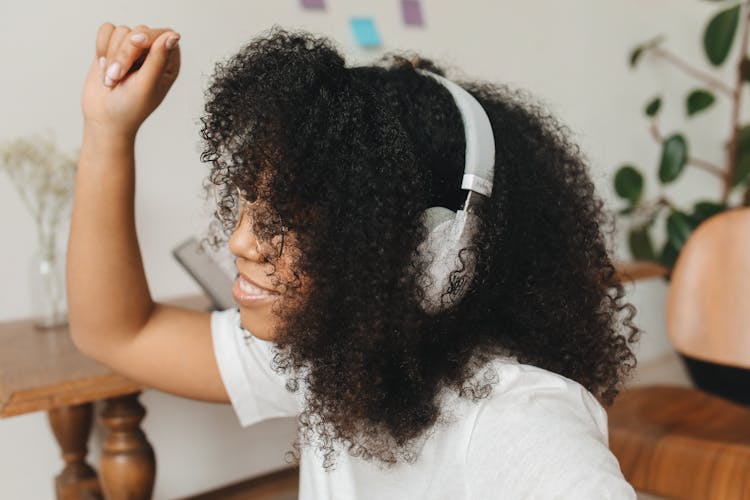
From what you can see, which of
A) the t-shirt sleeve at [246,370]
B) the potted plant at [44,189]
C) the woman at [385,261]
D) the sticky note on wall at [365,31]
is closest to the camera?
the woman at [385,261]

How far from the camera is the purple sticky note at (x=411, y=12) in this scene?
6.92 feet

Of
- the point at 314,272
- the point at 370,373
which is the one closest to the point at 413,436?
the point at 370,373

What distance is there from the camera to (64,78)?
5.17ft

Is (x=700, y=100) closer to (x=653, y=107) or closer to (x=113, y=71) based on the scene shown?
(x=653, y=107)

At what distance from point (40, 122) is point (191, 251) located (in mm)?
466

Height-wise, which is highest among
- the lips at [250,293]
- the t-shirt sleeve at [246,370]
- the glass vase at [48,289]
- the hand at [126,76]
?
the hand at [126,76]

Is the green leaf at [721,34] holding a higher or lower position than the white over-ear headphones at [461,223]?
lower

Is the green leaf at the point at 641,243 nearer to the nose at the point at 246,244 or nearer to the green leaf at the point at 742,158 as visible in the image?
the green leaf at the point at 742,158

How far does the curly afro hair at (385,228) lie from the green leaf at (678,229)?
1.89m

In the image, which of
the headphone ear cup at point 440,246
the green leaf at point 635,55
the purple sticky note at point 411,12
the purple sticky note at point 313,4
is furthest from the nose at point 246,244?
the green leaf at point 635,55

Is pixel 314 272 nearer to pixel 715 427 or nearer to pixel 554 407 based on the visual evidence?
pixel 554 407

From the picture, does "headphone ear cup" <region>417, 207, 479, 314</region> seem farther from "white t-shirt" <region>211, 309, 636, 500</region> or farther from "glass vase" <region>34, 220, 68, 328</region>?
"glass vase" <region>34, 220, 68, 328</region>

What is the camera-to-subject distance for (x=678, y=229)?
253 centimetres

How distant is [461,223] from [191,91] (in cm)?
122
